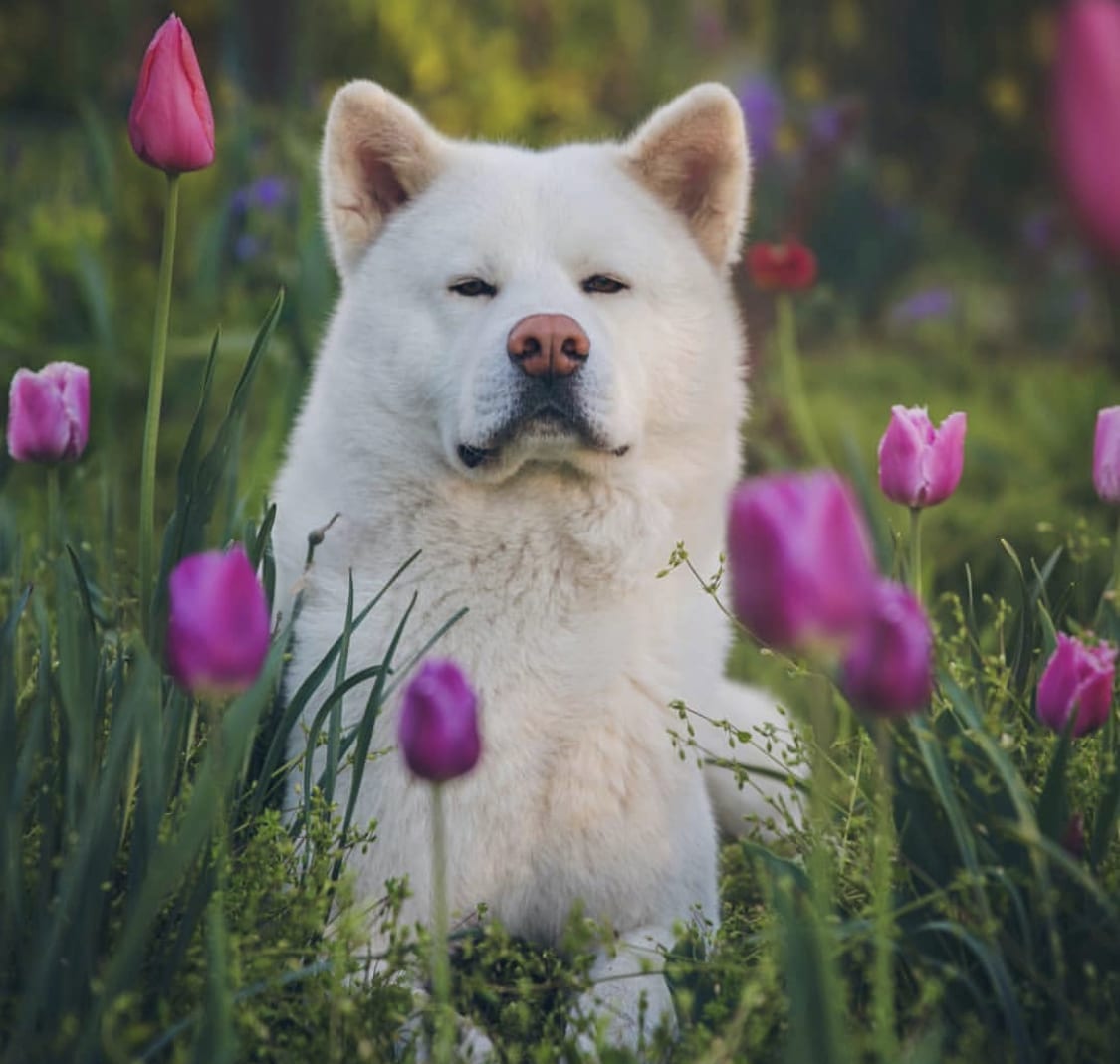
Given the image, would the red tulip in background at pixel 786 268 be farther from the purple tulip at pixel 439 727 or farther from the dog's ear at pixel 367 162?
the purple tulip at pixel 439 727

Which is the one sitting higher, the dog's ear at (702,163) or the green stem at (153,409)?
the dog's ear at (702,163)

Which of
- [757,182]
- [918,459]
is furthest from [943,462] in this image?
[757,182]

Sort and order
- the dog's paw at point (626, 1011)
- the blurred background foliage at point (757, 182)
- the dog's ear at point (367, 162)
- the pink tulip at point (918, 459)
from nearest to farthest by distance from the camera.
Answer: the dog's paw at point (626, 1011), the pink tulip at point (918, 459), the dog's ear at point (367, 162), the blurred background foliage at point (757, 182)

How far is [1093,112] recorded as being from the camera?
1.24m

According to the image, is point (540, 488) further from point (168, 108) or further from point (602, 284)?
point (168, 108)

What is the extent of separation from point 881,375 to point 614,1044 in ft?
17.9

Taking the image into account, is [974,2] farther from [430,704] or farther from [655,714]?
[430,704]

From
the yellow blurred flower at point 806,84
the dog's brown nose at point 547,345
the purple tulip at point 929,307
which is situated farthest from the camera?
the yellow blurred flower at point 806,84

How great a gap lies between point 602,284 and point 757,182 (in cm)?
518

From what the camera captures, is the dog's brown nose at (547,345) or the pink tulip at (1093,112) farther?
the dog's brown nose at (547,345)

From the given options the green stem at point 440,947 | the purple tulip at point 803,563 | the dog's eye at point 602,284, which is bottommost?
the green stem at point 440,947

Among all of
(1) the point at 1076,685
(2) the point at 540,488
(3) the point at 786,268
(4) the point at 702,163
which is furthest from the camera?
(3) the point at 786,268

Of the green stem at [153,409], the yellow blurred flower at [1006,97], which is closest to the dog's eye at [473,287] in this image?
the green stem at [153,409]

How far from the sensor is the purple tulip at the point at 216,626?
56.9 inches
